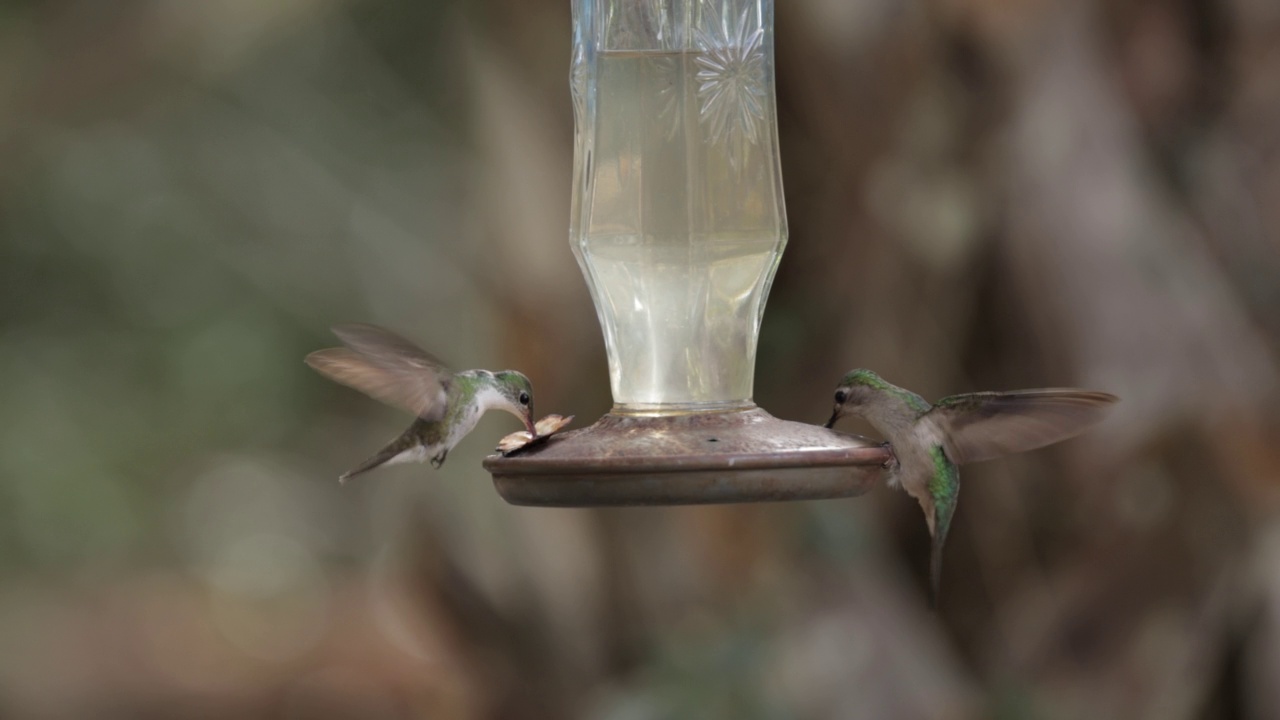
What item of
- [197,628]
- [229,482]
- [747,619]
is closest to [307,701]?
[197,628]

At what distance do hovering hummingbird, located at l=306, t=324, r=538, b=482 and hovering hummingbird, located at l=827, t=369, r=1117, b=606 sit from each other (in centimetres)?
63

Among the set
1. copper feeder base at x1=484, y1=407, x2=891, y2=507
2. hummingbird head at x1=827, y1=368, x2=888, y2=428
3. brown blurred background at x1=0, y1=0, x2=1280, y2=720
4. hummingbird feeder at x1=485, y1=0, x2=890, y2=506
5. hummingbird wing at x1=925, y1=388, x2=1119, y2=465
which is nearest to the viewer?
copper feeder base at x1=484, y1=407, x2=891, y2=507

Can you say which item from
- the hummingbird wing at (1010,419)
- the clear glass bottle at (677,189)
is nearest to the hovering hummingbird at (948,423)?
the hummingbird wing at (1010,419)

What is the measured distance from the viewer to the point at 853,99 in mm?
4500

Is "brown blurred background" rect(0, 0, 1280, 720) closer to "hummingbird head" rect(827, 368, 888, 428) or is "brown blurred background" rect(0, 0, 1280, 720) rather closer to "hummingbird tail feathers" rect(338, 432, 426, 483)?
"hummingbird tail feathers" rect(338, 432, 426, 483)

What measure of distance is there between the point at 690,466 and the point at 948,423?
0.82 metres

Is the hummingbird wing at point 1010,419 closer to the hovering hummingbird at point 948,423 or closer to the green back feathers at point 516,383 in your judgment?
the hovering hummingbird at point 948,423

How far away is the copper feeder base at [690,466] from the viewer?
1866 millimetres

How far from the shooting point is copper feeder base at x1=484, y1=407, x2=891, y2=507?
1.87 m

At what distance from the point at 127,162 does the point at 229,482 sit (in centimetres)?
190

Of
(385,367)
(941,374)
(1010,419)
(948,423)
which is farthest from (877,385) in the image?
(941,374)

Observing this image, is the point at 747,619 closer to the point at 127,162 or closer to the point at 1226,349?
the point at 1226,349

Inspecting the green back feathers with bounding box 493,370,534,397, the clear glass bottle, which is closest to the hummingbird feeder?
the clear glass bottle

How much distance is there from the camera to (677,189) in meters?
2.43
